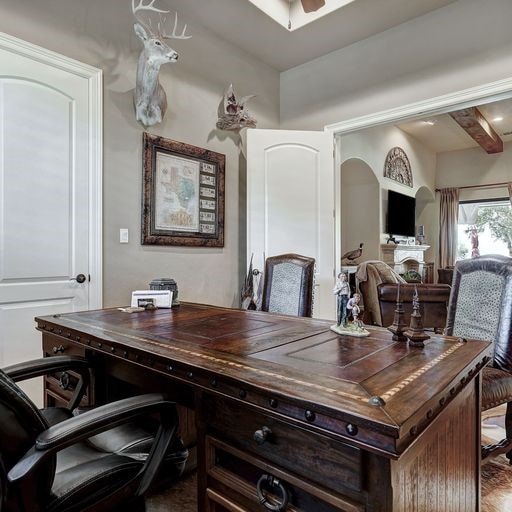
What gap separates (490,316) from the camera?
6.07 ft

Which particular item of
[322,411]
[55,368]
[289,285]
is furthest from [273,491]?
[289,285]

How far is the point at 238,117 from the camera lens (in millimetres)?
3396

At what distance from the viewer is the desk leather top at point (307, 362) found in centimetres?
76

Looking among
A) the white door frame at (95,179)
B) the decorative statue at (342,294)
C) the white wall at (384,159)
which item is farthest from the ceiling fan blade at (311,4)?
the decorative statue at (342,294)

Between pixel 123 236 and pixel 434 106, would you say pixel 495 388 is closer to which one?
pixel 434 106

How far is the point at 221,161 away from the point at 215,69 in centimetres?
85

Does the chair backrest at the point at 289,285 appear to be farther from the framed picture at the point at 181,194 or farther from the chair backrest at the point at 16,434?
the chair backrest at the point at 16,434

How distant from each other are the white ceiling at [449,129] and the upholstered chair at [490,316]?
410 centimetres

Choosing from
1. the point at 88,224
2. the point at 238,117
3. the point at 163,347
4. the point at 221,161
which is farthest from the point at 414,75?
the point at 163,347

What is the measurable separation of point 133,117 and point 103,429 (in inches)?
94.9

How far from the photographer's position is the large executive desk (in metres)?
0.73

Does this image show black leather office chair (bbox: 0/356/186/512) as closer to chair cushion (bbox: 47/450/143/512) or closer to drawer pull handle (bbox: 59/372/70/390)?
Result: chair cushion (bbox: 47/450/143/512)

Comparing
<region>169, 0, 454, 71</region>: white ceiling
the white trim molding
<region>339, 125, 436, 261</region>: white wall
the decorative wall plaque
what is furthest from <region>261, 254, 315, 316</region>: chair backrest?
the decorative wall plaque

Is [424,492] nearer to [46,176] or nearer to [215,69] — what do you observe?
[46,176]
